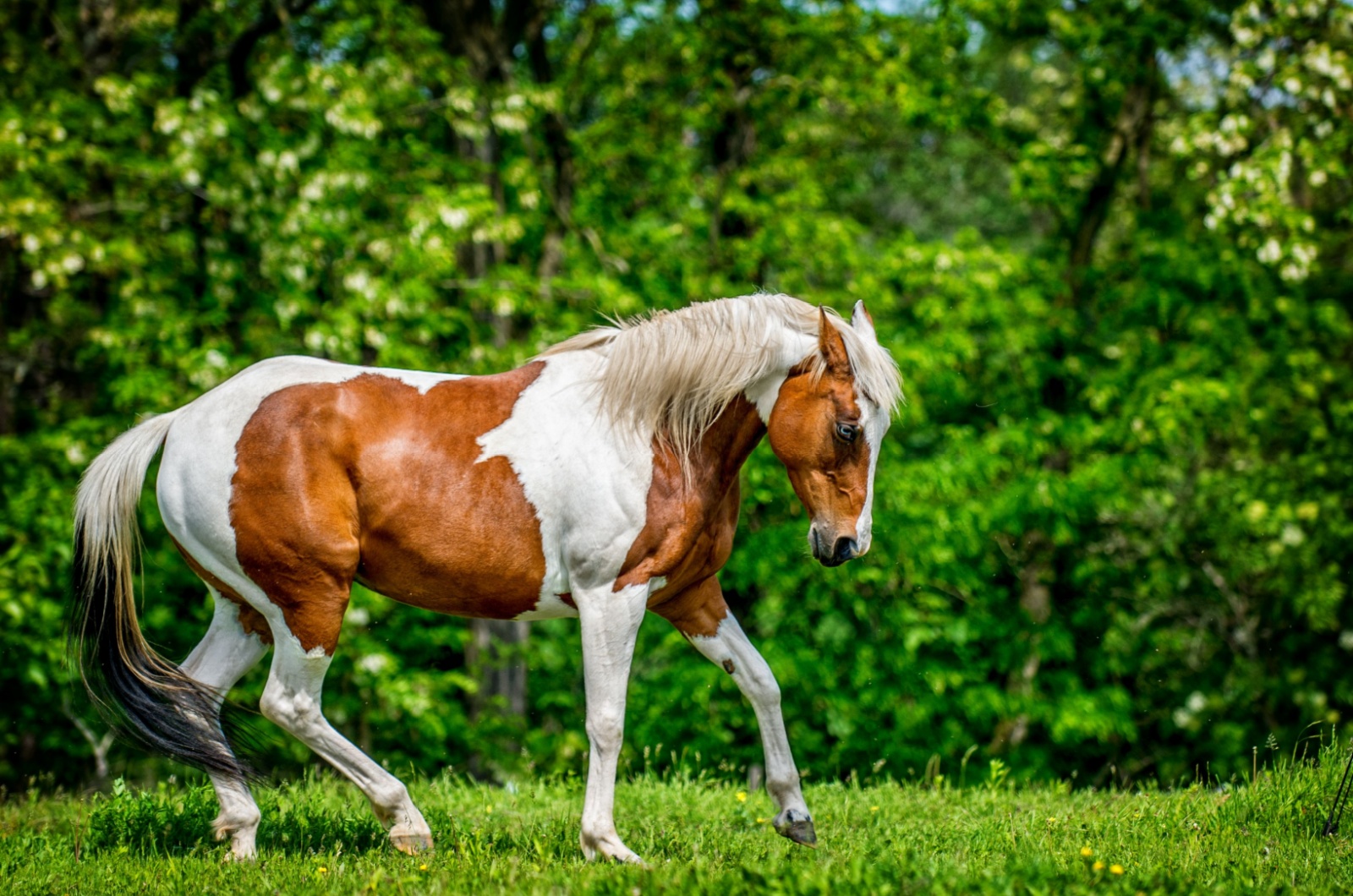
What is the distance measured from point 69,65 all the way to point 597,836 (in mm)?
10423

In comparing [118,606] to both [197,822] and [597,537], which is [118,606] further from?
[597,537]

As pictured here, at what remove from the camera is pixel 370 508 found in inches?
174

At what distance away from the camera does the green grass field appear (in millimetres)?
3625

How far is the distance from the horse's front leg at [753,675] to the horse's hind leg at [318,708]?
4.05 ft

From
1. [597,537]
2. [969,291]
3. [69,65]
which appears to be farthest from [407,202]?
[597,537]

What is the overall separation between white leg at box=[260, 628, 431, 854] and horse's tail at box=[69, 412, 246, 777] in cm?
31

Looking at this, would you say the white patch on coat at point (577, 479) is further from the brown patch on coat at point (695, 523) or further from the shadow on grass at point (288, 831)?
the shadow on grass at point (288, 831)

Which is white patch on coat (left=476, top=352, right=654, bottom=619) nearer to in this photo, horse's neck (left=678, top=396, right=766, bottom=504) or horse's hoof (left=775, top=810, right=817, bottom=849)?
horse's neck (left=678, top=396, right=766, bottom=504)

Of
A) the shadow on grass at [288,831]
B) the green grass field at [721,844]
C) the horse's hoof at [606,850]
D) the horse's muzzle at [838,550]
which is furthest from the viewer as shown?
the shadow on grass at [288,831]

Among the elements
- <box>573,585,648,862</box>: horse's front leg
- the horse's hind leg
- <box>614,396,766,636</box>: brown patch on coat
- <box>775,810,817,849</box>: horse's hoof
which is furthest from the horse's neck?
the horse's hind leg

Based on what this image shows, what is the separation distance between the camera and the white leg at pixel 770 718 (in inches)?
183

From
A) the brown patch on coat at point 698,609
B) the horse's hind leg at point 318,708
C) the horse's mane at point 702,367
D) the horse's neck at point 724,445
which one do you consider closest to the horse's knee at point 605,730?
the brown patch on coat at point 698,609

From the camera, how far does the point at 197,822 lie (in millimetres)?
5008

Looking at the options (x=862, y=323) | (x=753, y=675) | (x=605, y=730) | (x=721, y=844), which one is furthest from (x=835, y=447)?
(x=721, y=844)
